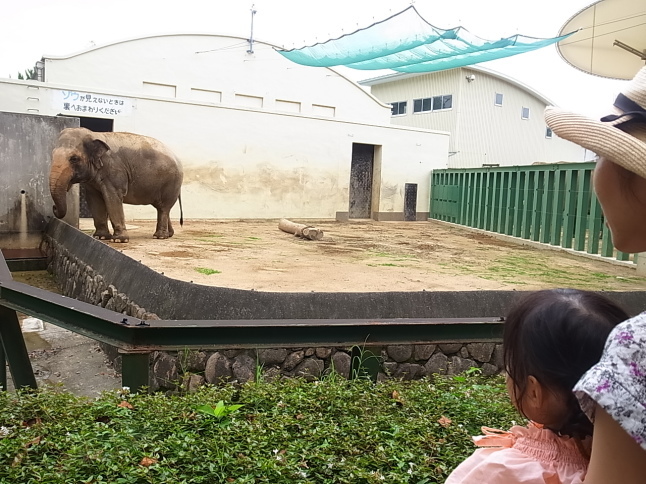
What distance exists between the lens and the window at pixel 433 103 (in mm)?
24797

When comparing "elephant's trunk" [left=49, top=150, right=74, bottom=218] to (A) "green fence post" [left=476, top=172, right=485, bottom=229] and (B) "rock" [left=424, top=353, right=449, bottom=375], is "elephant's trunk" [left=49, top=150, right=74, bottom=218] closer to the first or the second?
(B) "rock" [left=424, top=353, right=449, bottom=375]

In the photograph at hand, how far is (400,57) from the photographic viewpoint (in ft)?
52.1

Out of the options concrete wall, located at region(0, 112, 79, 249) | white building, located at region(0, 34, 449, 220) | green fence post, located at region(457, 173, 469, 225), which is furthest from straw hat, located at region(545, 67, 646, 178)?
green fence post, located at region(457, 173, 469, 225)

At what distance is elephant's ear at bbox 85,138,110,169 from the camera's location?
846 centimetres

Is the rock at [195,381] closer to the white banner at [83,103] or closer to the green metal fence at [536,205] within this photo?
the green metal fence at [536,205]

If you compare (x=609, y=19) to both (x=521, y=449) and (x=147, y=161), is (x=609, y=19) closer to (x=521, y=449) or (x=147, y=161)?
(x=147, y=161)

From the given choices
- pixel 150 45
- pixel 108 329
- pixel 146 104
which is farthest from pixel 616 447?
pixel 150 45

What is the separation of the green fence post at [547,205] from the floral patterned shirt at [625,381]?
11011mm

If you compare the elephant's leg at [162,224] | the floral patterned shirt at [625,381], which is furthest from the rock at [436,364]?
the elephant's leg at [162,224]

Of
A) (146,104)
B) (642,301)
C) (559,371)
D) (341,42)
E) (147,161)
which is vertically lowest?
(642,301)

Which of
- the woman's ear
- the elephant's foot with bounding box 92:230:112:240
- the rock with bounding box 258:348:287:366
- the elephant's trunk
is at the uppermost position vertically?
the elephant's trunk

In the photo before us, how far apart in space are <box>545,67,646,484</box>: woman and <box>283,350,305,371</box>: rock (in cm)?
350

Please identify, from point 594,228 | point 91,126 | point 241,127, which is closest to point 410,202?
point 241,127

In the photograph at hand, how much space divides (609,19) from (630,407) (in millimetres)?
14638
